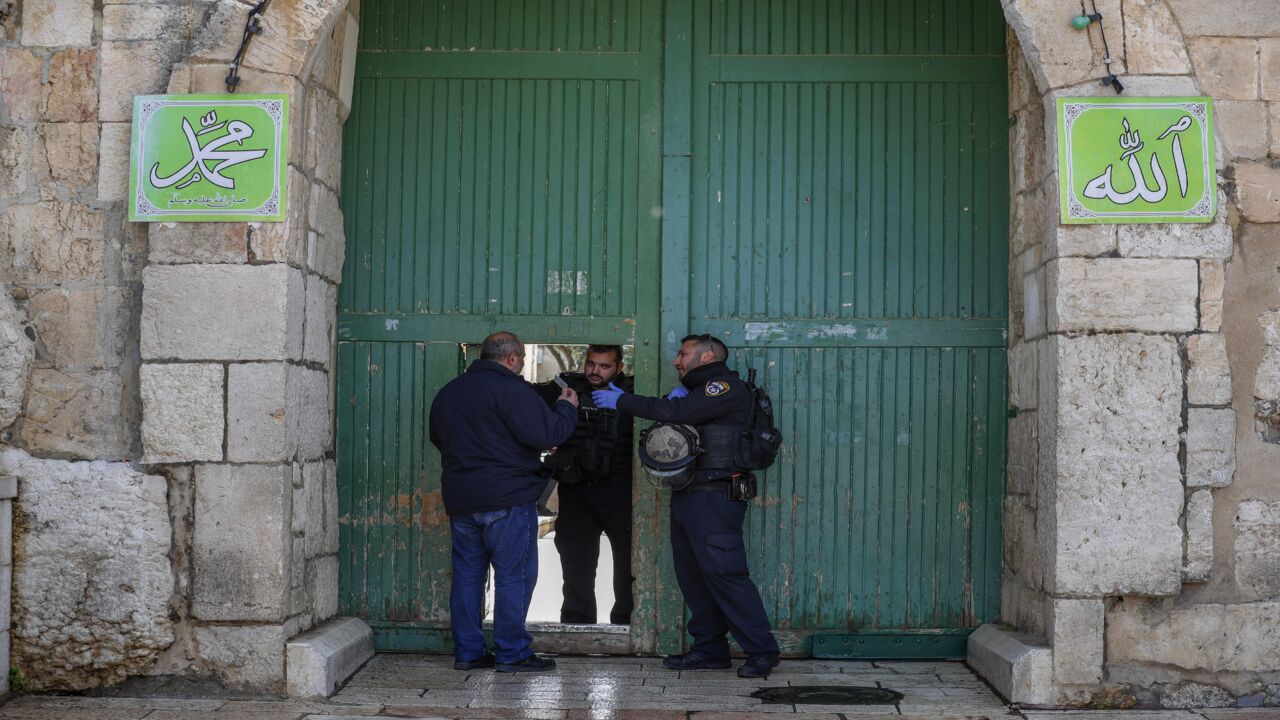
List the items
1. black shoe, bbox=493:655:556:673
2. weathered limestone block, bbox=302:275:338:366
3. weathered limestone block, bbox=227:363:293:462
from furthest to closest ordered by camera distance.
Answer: black shoe, bbox=493:655:556:673 → weathered limestone block, bbox=302:275:338:366 → weathered limestone block, bbox=227:363:293:462

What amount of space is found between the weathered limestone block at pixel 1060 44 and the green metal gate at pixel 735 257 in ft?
2.82

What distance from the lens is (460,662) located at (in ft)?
19.0

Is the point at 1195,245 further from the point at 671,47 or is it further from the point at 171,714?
the point at 171,714

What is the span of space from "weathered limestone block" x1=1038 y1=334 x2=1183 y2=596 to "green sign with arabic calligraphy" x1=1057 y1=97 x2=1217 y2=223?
1.74ft

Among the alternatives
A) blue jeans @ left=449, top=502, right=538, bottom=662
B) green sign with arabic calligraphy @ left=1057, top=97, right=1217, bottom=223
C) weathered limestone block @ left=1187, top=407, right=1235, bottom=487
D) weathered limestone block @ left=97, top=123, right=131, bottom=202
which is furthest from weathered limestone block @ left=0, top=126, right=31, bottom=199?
weathered limestone block @ left=1187, top=407, right=1235, bottom=487

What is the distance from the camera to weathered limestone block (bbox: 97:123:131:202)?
212 inches

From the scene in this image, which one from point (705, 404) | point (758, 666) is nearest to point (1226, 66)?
point (705, 404)

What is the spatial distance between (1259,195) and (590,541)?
11.3ft

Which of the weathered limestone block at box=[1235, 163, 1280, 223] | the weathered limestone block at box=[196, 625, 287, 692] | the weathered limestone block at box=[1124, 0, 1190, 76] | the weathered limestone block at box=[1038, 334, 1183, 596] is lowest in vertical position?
the weathered limestone block at box=[196, 625, 287, 692]

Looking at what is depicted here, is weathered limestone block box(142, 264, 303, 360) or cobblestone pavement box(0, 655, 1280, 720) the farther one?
weathered limestone block box(142, 264, 303, 360)

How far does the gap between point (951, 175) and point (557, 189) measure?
1.91 meters

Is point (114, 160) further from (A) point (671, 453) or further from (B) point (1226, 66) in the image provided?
(B) point (1226, 66)

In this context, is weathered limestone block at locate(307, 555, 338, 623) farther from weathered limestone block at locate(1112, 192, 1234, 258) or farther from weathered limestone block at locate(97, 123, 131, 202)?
weathered limestone block at locate(1112, 192, 1234, 258)

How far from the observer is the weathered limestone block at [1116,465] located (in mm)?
5133
